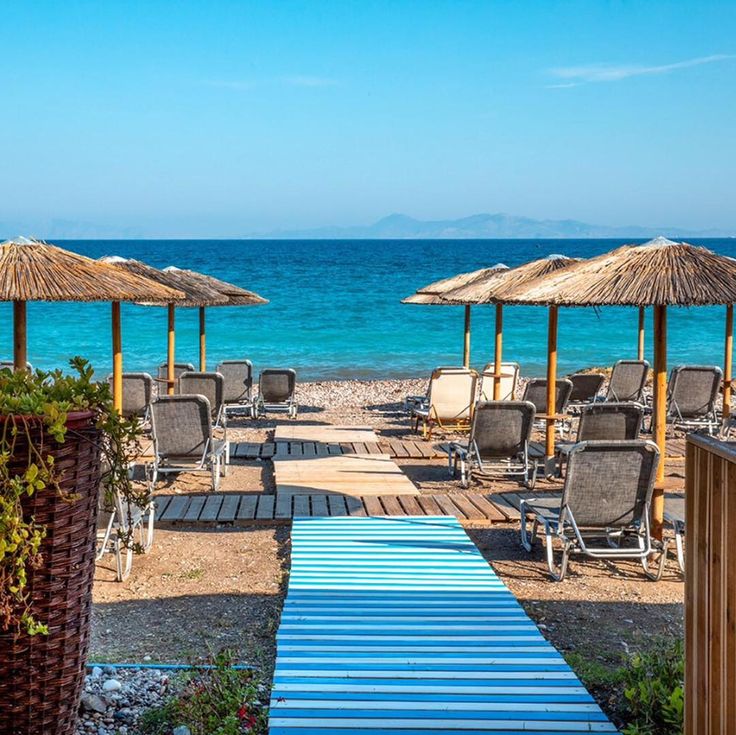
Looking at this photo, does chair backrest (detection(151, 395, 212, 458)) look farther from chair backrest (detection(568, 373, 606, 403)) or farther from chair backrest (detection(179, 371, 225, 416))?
chair backrest (detection(568, 373, 606, 403))

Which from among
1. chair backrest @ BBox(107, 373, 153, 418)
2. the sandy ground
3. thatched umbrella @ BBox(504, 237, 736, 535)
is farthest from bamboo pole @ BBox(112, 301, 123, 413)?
thatched umbrella @ BBox(504, 237, 736, 535)

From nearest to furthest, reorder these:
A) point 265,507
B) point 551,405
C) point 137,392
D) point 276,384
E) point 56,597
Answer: point 56,597 → point 265,507 → point 551,405 → point 137,392 → point 276,384

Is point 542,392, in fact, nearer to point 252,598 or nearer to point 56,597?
point 252,598

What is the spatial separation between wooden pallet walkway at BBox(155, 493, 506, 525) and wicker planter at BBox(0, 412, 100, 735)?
14.0 feet

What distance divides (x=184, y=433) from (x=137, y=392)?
10.7 ft

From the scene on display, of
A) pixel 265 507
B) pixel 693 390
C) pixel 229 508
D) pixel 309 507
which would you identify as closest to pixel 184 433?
pixel 229 508

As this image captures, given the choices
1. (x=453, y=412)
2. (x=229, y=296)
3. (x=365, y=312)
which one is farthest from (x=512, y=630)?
(x=365, y=312)

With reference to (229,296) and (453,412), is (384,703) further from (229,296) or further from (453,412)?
(229,296)

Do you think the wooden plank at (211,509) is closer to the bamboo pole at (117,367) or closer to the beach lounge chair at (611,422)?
the bamboo pole at (117,367)

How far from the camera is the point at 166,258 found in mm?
76250

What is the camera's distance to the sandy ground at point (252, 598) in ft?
16.1

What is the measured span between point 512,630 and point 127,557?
8.81ft

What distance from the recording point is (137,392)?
38.6 ft

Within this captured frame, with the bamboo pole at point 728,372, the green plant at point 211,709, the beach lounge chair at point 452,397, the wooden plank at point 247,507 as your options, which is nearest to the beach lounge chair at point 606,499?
the wooden plank at point 247,507
